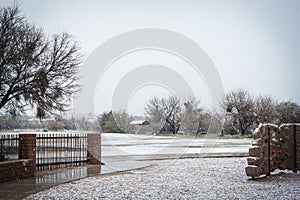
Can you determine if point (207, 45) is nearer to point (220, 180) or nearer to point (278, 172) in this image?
point (278, 172)

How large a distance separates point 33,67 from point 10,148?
17.3ft

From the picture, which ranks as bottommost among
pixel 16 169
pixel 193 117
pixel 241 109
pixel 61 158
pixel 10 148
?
pixel 61 158

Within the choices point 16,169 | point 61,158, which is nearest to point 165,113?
point 61,158

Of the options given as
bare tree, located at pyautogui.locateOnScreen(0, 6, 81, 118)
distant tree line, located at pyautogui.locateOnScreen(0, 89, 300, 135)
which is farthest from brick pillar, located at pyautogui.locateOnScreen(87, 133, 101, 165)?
distant tree line, located at pyautogui.locateOnScreen(0, 89, 300, 135)

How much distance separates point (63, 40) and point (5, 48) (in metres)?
3.76

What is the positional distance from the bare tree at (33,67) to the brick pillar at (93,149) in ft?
9.06

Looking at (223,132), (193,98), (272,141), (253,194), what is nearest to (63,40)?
(272,141)

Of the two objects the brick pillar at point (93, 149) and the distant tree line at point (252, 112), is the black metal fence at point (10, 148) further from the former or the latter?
the distant tree line at point (252, 112)

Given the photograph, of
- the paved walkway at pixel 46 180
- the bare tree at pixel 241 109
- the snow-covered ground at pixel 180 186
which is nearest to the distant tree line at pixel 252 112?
the bare tree at pixel 241 109

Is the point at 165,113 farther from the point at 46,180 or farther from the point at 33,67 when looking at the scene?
the point at 46,180

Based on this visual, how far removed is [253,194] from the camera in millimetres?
9305

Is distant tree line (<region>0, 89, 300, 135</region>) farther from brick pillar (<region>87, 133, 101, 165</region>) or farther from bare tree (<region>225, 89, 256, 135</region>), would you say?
brick pillar (<region>87, 133, 101, 165</region>)

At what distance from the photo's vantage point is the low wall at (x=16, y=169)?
1115 cm

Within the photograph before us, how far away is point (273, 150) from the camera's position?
13.9m
